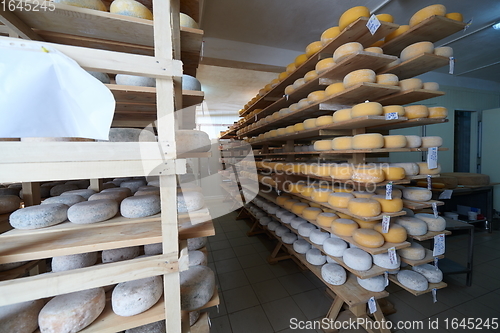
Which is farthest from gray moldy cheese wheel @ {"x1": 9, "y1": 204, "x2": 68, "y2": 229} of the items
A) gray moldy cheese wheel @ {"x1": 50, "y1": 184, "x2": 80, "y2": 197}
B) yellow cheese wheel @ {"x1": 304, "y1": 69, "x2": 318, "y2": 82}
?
yellow cheese wheel @ {"x1": 304, "y1": 69, "x2": 318, "y2": 82}

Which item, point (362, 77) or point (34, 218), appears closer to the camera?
point (34, 218)

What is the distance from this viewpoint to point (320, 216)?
197 cm

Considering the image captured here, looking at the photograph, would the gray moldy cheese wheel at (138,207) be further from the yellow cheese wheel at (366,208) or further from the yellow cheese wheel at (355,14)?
the yellow cheese wheel at (355,14)

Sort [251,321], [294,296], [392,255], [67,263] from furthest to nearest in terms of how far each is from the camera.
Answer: [294,296] → [251,321] → [392,255] → [67,263]

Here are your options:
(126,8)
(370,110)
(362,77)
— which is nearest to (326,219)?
(370,110)

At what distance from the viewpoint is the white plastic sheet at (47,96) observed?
560 millimetres

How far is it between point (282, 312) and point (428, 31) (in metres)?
2.75

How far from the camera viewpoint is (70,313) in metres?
0.73

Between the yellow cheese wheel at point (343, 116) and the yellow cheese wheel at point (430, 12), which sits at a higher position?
the yellow cheese wheel at point (430, 12)

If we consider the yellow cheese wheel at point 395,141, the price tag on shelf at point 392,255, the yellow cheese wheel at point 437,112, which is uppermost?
the yellow cheese wheel at point 437,112

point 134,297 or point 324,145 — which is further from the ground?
point 324,145

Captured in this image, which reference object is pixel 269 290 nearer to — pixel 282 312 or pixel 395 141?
pixel 282 312

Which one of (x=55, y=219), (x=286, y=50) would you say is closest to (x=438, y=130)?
(x=286, y=50)

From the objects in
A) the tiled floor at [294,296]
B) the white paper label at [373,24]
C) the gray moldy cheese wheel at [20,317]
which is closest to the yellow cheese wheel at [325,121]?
the white paper label at [373,24]
